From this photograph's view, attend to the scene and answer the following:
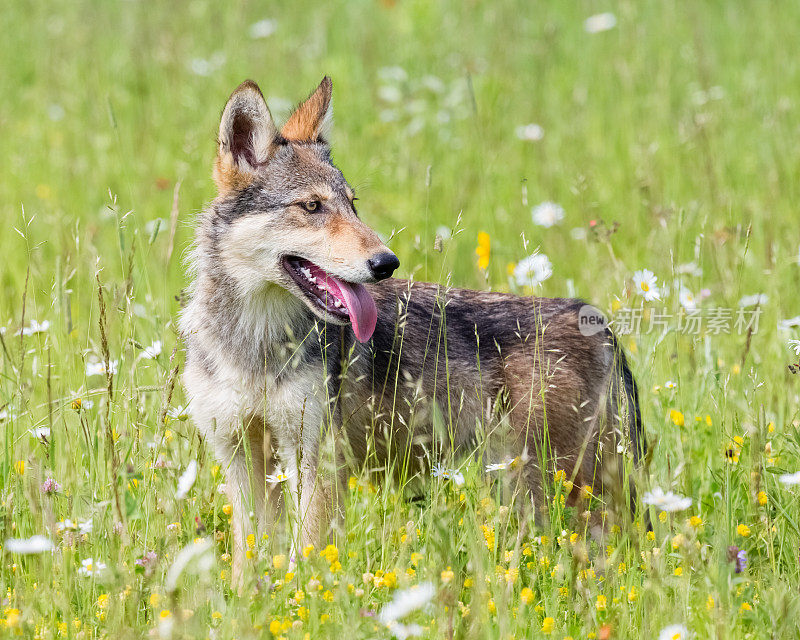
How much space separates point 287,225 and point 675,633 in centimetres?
193

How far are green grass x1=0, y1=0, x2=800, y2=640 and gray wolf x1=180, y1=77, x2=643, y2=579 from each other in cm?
18

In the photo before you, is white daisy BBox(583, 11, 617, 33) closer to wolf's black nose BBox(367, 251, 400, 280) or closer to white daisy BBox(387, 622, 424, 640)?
wolf's black nose BBox(367, 251, 400, 280)

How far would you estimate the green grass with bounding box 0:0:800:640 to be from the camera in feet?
8.78

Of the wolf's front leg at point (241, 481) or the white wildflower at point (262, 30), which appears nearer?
the wolf's front leg at point (241, 481)

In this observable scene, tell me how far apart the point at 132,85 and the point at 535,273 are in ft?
16.9

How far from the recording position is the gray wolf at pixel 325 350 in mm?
3438

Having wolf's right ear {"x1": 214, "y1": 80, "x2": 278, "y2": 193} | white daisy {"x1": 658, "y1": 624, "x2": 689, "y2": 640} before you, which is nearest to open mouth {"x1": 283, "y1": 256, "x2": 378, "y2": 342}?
wolf's right ear {"x1": 214, "y1": 80, "x2": 278, "y2": 193}

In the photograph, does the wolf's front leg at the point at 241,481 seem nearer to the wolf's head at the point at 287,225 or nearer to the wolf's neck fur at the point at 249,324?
the wolf's neck fur at the point at 249,324

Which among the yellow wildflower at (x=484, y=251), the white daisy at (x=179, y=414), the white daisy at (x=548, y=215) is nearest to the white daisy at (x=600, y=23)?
the white daisy at (x=548, y=215)

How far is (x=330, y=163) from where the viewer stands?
387cm

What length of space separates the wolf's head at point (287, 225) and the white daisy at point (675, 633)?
143 cm

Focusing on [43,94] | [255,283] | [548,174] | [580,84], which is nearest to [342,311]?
[255,283]

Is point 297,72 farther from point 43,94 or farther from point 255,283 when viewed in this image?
point 255,283

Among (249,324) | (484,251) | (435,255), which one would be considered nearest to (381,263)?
(249,324)
